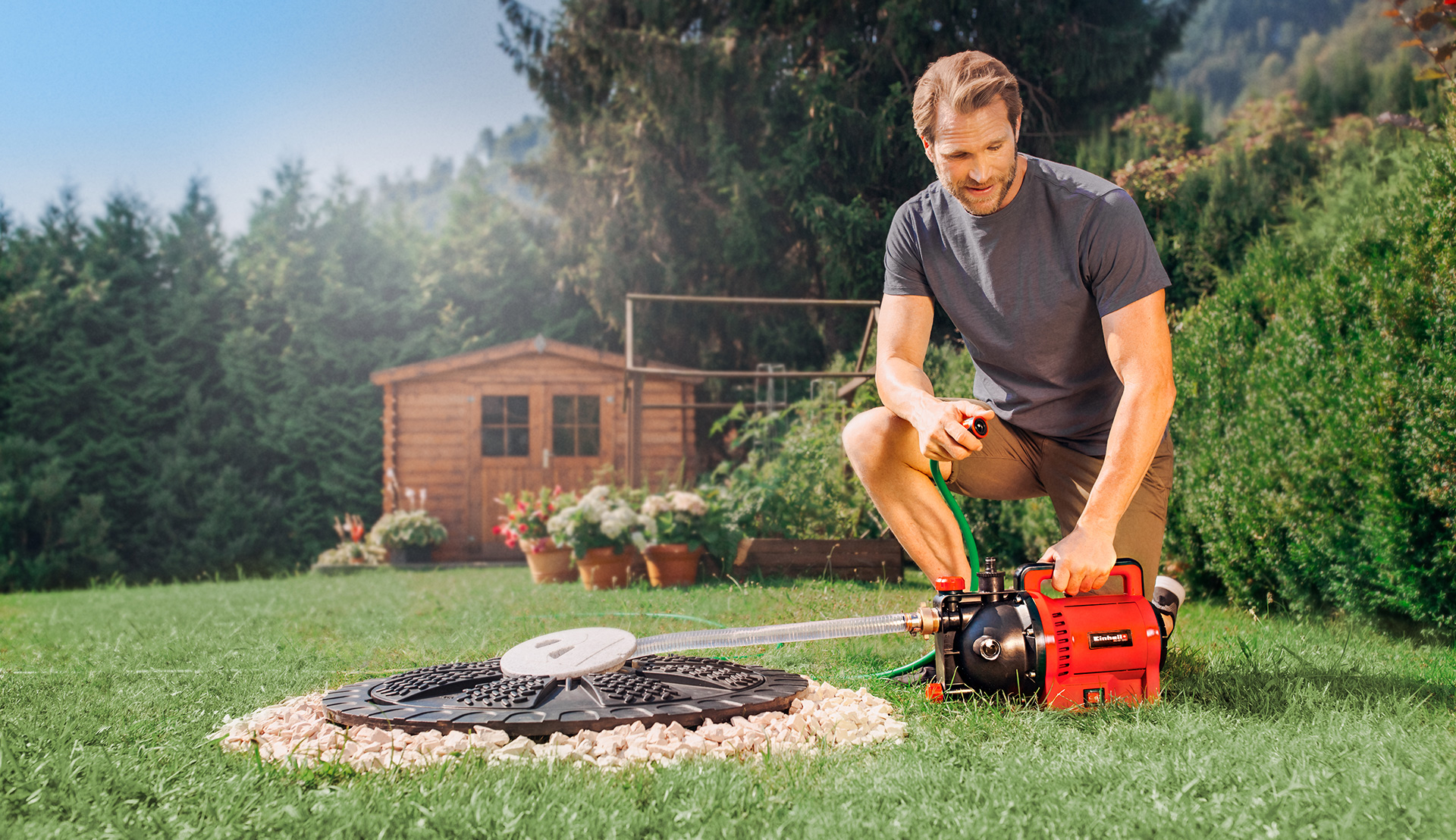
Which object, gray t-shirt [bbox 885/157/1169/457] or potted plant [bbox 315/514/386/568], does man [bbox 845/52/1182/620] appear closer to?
gray t-shirt [bbox 885/157/1169/457]

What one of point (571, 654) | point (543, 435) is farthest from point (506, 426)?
point (571, 654)

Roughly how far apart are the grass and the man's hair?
4.59ft

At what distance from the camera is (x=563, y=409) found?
459 inches

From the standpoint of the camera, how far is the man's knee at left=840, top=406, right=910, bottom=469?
98.0 inches

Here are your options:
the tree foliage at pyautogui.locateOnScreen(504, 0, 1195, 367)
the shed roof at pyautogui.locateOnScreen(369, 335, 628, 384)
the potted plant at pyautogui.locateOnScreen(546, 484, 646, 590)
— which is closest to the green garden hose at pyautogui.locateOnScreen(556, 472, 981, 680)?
the potted plant at pyautogui.locateOnScreen(546, 484, 646, 590)

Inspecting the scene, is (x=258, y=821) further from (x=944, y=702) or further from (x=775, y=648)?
(x=775, y=648)

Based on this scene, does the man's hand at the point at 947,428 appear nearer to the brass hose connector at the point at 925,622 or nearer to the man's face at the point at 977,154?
the brass hose connector at the point at 925,622

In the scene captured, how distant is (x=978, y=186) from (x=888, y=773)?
55.9 inches

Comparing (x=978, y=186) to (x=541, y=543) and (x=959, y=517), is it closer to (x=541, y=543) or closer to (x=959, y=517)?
(x=959, y=517)

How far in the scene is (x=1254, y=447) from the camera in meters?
3.79

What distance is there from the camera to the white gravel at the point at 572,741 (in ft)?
5.78

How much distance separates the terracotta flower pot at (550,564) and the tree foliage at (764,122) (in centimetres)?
489

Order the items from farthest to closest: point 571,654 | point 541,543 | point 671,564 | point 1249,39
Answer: point 1249,39
point 541,543
point 671,564
point 571,654

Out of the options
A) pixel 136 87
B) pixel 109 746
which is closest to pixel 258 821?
pixel 109 746
